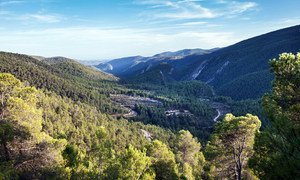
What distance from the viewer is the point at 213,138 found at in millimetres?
38656

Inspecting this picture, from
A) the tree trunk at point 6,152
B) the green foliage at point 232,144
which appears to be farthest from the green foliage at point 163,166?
the tree trunk at point 6,152

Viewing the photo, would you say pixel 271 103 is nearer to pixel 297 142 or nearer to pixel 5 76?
pixel 297 142

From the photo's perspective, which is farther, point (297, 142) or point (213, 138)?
point (213, 138)

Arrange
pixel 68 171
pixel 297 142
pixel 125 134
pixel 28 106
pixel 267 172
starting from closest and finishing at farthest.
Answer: pixel 297 142 < pixel 267 172 < pixel 28 106 < pixel 68 171 < pixel 125 134

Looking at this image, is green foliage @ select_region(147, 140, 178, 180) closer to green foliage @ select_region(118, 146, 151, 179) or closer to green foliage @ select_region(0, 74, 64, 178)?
green foliage @ select_region(118, 146, 151, 179)

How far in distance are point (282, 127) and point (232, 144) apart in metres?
20.0

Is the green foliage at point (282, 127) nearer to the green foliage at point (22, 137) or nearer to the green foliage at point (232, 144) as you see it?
the green foliage at point (232, 144)

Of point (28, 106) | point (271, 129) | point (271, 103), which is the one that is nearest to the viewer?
point (271, 129)

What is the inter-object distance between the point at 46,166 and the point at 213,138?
19.6 meters

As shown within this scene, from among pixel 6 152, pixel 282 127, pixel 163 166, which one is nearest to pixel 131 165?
pixel 163 166

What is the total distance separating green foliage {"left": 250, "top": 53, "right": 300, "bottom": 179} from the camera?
57.7 ft

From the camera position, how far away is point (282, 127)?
19.0 metres

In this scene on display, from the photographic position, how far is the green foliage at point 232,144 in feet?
122

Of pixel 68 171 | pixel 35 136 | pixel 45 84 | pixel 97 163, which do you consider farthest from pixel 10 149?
pixel 45 84
